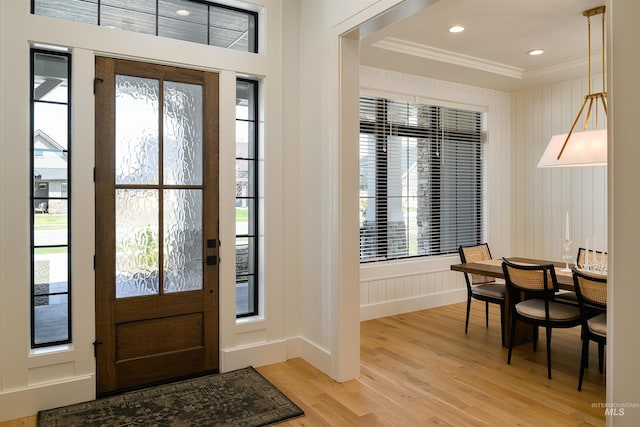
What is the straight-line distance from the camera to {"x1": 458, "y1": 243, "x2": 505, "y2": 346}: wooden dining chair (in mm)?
4312

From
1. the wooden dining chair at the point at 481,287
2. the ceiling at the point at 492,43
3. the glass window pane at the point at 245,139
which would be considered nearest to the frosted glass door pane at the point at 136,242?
the glass window pane at the point at 245,139

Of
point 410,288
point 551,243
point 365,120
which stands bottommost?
point 410,288

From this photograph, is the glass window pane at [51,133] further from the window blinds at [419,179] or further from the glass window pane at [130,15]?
the window blinds at [419,179]

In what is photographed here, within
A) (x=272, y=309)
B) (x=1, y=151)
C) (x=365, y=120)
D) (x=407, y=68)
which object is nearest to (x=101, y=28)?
(x=1, y=151)

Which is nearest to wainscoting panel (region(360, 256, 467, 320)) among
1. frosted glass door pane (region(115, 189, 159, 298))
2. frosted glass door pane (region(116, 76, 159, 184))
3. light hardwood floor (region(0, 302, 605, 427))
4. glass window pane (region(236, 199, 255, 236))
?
light hardwood floor (region(0, 302, 605, 427))

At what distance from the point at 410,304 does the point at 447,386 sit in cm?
222

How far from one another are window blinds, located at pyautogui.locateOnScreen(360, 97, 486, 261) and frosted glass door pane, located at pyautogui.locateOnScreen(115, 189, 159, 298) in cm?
247

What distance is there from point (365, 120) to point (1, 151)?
3495 mm

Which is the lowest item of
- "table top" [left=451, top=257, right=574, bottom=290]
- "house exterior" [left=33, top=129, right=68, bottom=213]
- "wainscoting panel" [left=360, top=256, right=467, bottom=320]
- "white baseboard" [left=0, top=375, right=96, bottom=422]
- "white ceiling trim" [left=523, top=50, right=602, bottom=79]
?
"white baseboard" [left=0, top=375, right=96, bottom=422]

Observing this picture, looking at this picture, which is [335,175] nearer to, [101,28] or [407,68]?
[101,28]

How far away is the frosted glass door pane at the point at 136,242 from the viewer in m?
3.18

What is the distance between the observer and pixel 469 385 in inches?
129

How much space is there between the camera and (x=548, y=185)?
5910 mm

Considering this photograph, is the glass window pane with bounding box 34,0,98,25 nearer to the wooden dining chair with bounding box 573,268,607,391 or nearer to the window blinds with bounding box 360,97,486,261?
the window blinds with bounding box 360,97,486,261
